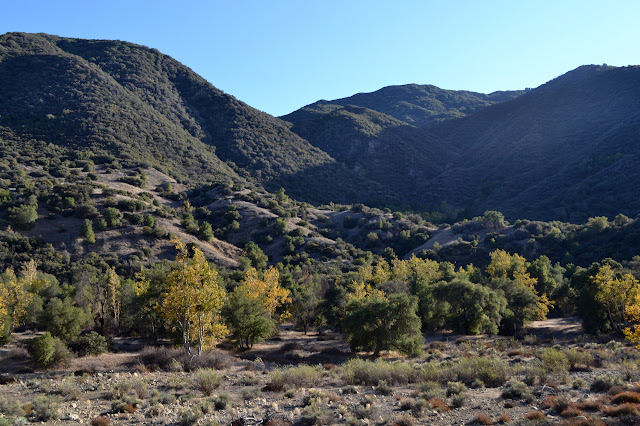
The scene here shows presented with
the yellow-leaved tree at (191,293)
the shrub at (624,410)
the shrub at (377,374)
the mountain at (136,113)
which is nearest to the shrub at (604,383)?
the shrub at (624,410)

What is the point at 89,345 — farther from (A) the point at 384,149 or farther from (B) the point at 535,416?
(A) the point at 384,149

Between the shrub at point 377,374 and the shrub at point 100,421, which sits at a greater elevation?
the shrub at point 100,421

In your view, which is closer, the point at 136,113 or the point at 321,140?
the point at 136,113

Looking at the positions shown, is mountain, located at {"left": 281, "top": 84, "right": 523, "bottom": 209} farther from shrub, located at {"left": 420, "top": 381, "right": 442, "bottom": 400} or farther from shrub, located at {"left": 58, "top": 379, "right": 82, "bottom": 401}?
shrub, located at {"left": 58, "top": 379, "right": 82, "bottom": 401}

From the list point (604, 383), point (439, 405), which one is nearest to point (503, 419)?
point (439, 405)

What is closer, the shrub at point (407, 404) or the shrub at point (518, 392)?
the shrub at point (407, 404)

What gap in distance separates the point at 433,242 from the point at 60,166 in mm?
71655

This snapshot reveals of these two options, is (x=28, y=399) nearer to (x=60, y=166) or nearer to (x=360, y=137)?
(x=60, y=166)

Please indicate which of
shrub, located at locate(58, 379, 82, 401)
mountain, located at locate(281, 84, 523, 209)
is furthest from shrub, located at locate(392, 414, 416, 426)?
mountain, located at locate(281, 84, 523, 209)

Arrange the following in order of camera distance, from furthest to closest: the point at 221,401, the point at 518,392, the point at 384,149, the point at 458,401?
the point at 384,149, the point at 518,392, the point at 221,401, the point at 458,401

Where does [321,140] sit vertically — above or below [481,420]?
above

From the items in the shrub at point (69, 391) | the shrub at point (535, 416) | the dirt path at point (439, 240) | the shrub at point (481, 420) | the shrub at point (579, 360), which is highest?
the dirt path at point (439, 240)

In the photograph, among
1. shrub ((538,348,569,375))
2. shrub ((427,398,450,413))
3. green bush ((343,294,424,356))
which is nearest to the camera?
shrub ((427,398,450,413))

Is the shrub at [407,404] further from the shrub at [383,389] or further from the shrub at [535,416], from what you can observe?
the shrub at [535,416]
